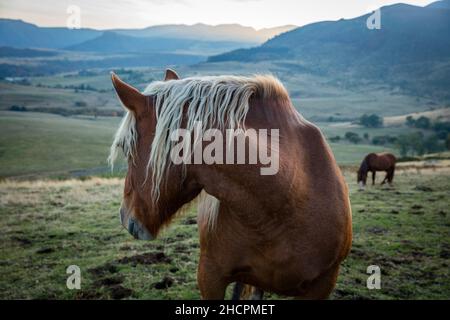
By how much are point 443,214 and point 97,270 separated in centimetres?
950

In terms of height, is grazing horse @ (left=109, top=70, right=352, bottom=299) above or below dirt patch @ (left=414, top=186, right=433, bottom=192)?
above

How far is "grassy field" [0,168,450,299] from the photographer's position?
517cm

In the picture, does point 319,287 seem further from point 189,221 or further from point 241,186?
point 189,221

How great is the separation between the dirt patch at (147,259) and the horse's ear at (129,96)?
4796 mm

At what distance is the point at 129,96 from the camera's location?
6.85 feet

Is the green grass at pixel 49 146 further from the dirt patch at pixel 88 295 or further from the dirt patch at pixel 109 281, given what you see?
the dirt patch at pixel 88 295

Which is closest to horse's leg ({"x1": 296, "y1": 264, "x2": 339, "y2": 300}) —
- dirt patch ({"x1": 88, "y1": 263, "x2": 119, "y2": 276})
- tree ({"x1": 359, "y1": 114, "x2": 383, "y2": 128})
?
dirt patch ({"x1": 88, "y1": 263, "x2": 119, "y2": 276})

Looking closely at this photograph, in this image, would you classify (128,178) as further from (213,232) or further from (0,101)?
(0,101)

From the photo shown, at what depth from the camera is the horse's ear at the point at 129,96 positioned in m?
2.06

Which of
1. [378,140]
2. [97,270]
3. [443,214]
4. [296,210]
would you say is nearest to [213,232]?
[296,210]

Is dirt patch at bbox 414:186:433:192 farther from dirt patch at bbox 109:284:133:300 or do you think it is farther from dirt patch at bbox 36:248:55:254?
dirt patch at bbox 36:248:55:254

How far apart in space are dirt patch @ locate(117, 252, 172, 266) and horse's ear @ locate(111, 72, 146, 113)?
15.7ft

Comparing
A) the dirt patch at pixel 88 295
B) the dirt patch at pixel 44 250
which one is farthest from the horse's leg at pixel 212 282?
the dirt patch at pixel 44 250

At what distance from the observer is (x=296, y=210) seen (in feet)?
7.70
